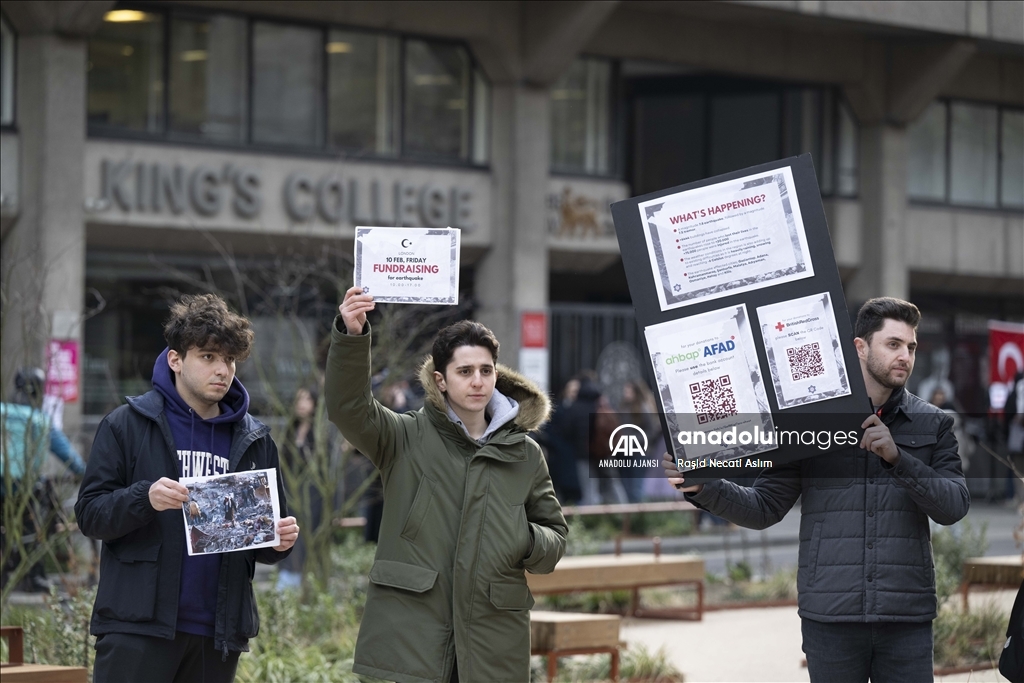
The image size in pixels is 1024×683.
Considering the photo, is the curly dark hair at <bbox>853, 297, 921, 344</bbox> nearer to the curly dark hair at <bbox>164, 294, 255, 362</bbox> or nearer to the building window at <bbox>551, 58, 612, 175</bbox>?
the curly dark hair at <bbox>164, 294, 255, 362</bbox>

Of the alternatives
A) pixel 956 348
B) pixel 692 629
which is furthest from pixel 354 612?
pixel 956 348

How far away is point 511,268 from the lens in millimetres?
21812

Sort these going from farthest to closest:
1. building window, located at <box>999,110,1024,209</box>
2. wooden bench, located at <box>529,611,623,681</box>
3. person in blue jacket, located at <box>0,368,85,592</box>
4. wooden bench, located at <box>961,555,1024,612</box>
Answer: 1. building window, located at <box>999,110,1024,209</box>
2. wooden bench, located at <box>961,555,1024,612</box>
3. person in blue jacket, located at <box>0,368,85,592</box>
4. wooden bench, located at <box>529,611,623,681</box>

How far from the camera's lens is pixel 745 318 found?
4.98 m

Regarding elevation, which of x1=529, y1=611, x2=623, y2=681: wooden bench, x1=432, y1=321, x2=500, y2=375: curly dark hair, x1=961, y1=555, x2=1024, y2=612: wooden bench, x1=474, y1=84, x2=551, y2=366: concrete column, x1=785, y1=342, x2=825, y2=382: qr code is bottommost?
x1=529, y1=611, x2=623, y2=681: wooden bench

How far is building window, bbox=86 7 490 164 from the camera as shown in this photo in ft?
63.0

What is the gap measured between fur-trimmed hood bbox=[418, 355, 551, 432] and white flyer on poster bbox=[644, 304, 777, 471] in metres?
0.48

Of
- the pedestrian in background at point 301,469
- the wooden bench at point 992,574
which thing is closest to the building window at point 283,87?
the pedestrian in background at point 301,469

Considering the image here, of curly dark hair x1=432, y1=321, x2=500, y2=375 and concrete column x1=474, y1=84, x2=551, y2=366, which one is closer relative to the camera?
curly dark hair x1=432, y1=321, x2=500, y2=375

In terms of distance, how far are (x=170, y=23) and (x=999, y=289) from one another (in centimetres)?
1770

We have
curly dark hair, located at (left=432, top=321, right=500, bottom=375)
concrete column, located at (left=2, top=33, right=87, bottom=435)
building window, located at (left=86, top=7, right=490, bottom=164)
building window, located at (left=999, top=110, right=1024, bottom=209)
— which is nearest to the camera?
curly dark hair, located at (left=432, top=321, right=500, bottom=375)

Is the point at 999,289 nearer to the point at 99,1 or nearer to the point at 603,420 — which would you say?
the point at 603,420

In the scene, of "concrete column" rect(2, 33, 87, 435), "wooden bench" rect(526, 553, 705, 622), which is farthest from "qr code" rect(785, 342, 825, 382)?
"concrete column" rect(2, 33, 87, 435)

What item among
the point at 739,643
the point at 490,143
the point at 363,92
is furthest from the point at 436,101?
the point at 739,643
